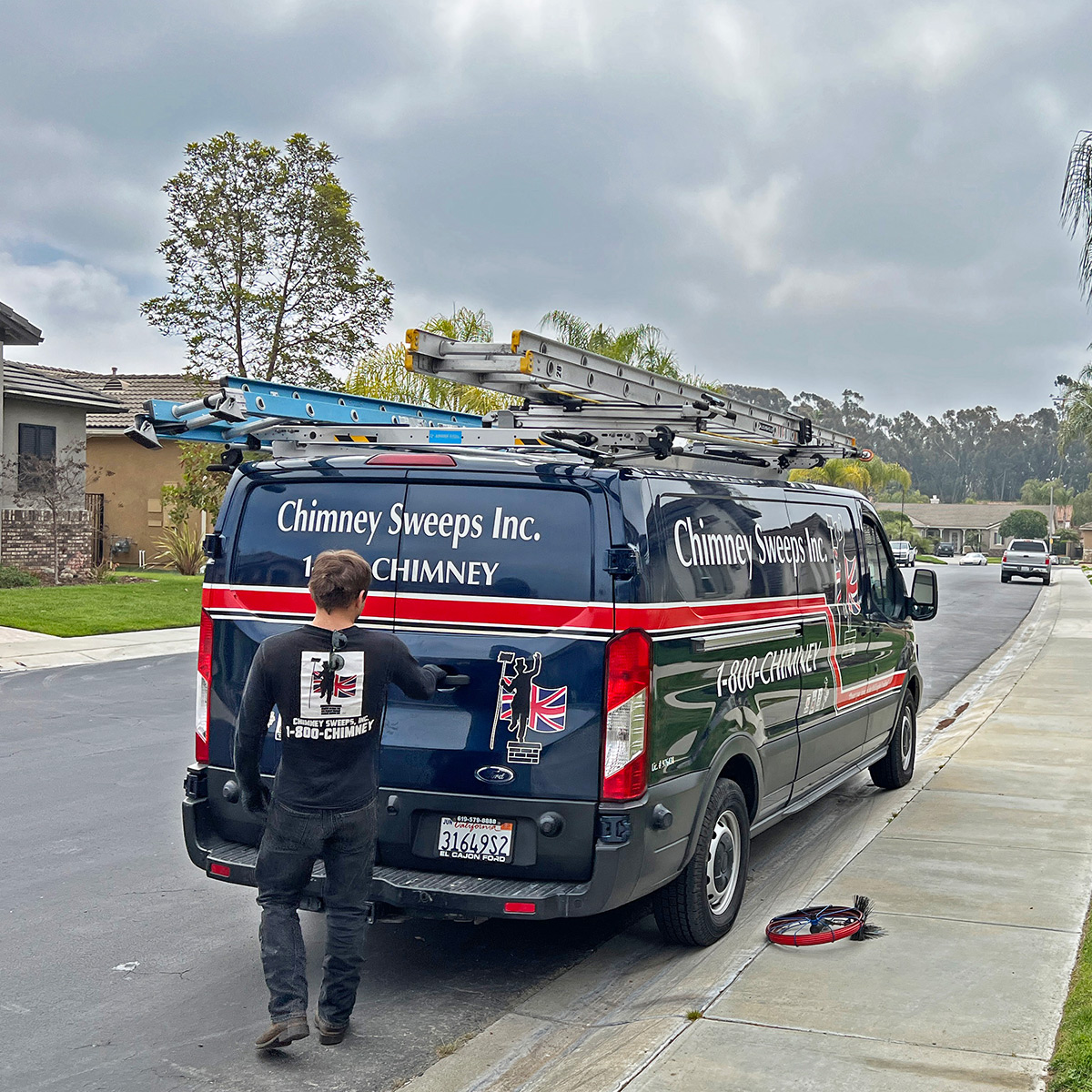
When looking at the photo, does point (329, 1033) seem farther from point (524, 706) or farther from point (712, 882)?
point (712, 882)

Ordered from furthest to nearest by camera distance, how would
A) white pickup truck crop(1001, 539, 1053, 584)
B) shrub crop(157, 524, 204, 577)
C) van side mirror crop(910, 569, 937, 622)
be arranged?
white pickup truck crop(1001, 539, 1053, 584), shrub crop(157, 524, 204, 577), van side mirror crop(910, 569, 937, 622)

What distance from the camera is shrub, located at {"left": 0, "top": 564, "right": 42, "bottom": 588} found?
25.1m

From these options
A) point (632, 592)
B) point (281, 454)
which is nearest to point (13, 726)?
point (281, 454)

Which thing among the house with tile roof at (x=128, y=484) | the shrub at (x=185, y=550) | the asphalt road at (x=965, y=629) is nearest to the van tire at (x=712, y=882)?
the asphalt road at (x=965, y=629)

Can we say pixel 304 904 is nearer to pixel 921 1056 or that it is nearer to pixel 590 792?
pixel 590 792

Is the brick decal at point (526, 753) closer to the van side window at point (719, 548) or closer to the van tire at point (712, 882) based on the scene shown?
the van side window at point (719, 548)

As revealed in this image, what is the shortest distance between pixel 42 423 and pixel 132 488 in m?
6.72

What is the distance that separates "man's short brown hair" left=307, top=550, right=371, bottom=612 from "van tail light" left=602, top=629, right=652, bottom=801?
0.99 meters

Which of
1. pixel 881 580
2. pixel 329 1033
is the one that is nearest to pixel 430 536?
pixel 329 1033

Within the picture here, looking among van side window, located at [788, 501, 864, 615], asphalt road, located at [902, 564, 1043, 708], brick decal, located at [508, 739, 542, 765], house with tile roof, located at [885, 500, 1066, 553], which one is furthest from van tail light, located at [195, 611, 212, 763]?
house with tile roof, located at [885, 500, 1066, 553]

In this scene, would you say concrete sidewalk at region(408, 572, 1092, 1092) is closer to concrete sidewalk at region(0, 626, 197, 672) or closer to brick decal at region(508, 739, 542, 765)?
brick decal at region(508, 739, 542, 765)

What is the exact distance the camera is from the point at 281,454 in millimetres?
5551

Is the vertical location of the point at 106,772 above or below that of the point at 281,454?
below

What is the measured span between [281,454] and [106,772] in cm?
463
